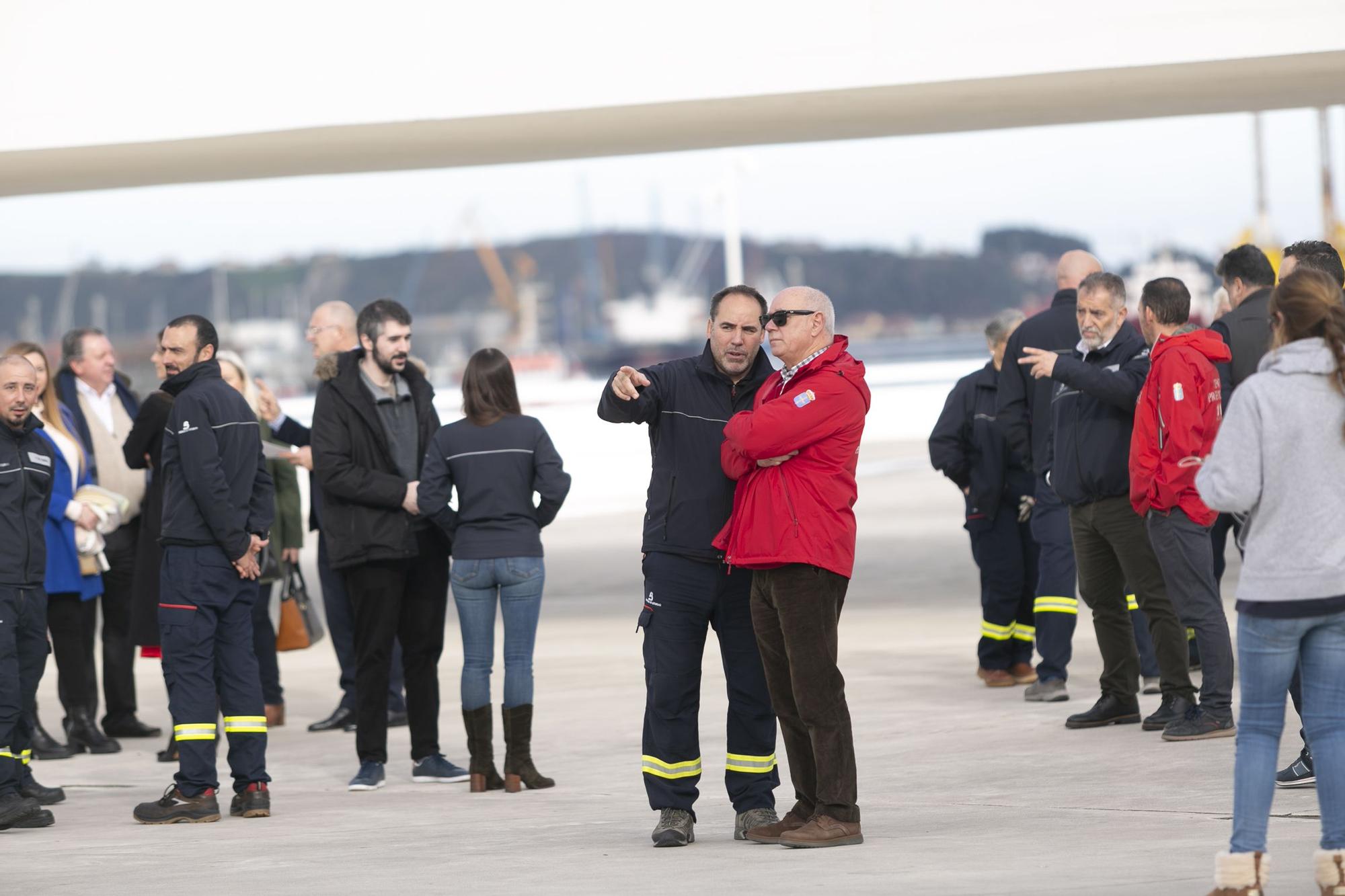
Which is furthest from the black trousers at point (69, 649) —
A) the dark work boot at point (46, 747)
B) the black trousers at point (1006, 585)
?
the black trousers at point (1006, 585)

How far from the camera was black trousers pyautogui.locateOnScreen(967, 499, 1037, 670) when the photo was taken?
9.41m

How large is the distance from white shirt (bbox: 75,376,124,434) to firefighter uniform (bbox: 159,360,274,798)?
7.72 feet

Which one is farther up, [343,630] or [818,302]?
[818,302]

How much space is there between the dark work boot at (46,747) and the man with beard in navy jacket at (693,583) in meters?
4.20

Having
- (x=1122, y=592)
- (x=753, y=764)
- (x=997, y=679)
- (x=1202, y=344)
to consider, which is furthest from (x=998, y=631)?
(x=753, y=764)

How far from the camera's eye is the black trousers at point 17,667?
22.8ft

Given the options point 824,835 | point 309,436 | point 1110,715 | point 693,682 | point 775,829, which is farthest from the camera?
point 309,436

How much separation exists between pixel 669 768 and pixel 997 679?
154 inches

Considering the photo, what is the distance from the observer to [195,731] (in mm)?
6980

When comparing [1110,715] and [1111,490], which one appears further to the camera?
[1110,715]

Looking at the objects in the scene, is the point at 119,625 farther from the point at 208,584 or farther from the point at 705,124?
the point at 705,124

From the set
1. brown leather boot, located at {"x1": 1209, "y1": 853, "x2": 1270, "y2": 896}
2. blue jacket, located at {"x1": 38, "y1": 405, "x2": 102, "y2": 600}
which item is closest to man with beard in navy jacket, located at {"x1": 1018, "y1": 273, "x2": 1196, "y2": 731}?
brown leather boot, located at {"x1": 1209, "y1": 853, "x2": 1270, "y2": 896}

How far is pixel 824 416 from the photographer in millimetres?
5594

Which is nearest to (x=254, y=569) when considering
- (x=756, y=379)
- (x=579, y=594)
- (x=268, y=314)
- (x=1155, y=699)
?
(x=756, y=379)
